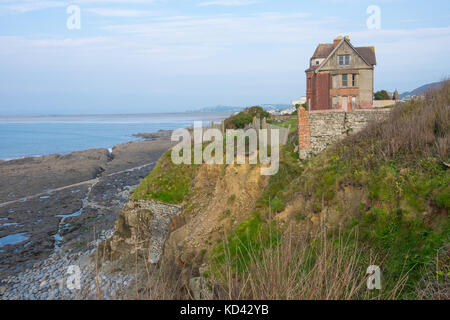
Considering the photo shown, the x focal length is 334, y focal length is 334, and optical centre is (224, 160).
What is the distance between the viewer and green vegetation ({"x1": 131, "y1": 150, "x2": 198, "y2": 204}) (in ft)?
76.6

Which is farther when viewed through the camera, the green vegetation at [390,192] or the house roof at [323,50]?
the house roof at [323,50]

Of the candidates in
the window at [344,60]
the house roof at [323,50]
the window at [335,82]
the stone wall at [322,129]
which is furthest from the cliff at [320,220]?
the house roof at [323,50]

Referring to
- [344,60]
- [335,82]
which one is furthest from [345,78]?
[344,60]

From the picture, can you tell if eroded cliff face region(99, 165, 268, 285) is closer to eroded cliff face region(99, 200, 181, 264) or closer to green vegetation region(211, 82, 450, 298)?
eroded cliff face region(99, 200, 181, 264)

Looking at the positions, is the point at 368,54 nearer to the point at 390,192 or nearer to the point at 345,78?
the point at 345,78

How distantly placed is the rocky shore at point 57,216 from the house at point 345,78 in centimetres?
2367

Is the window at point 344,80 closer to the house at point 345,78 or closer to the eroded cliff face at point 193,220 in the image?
the house at point 345,78

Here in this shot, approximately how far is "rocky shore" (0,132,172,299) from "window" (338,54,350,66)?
2620cm

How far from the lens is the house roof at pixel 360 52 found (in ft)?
114

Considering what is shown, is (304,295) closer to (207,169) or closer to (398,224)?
(398,224)

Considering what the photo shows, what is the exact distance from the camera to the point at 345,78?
34.3 m
